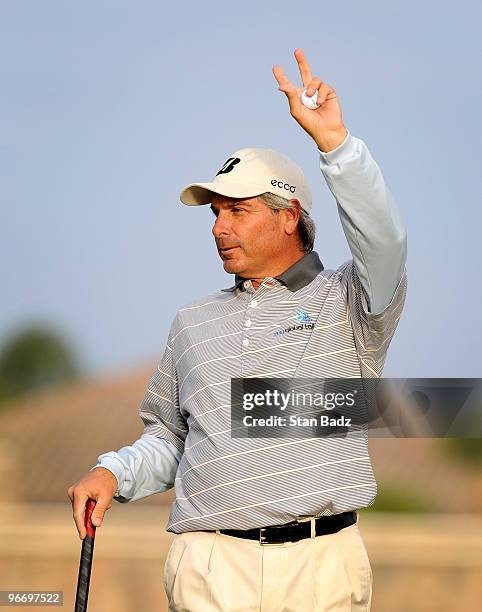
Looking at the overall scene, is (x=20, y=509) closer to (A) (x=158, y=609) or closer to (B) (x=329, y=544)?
(A) (x=158, y=609)

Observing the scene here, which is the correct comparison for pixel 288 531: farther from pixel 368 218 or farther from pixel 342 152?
pixel 342 152

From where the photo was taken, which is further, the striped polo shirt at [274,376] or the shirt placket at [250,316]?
the shirt placket at [250,316]

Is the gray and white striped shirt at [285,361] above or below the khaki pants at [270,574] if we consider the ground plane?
above

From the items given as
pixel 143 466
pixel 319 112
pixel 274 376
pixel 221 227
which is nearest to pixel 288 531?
pixel 274 376

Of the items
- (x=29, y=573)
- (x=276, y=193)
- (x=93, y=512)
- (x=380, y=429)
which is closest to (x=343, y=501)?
(x=380, y=429)

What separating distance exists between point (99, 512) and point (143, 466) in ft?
0.79

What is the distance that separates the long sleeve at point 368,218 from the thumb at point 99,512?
2.44 ft

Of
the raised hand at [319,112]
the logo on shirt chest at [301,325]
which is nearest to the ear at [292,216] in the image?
the logo on shirt chest at [301,325]

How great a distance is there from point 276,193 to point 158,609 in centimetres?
310

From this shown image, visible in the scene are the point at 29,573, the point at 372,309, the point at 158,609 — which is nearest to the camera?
the point at 372,309

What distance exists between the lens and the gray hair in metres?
3.03

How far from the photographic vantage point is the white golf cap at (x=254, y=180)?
300cm

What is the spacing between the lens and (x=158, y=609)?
5633 millimetres

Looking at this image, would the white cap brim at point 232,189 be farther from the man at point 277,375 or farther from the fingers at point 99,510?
the fingers at point 99,510
